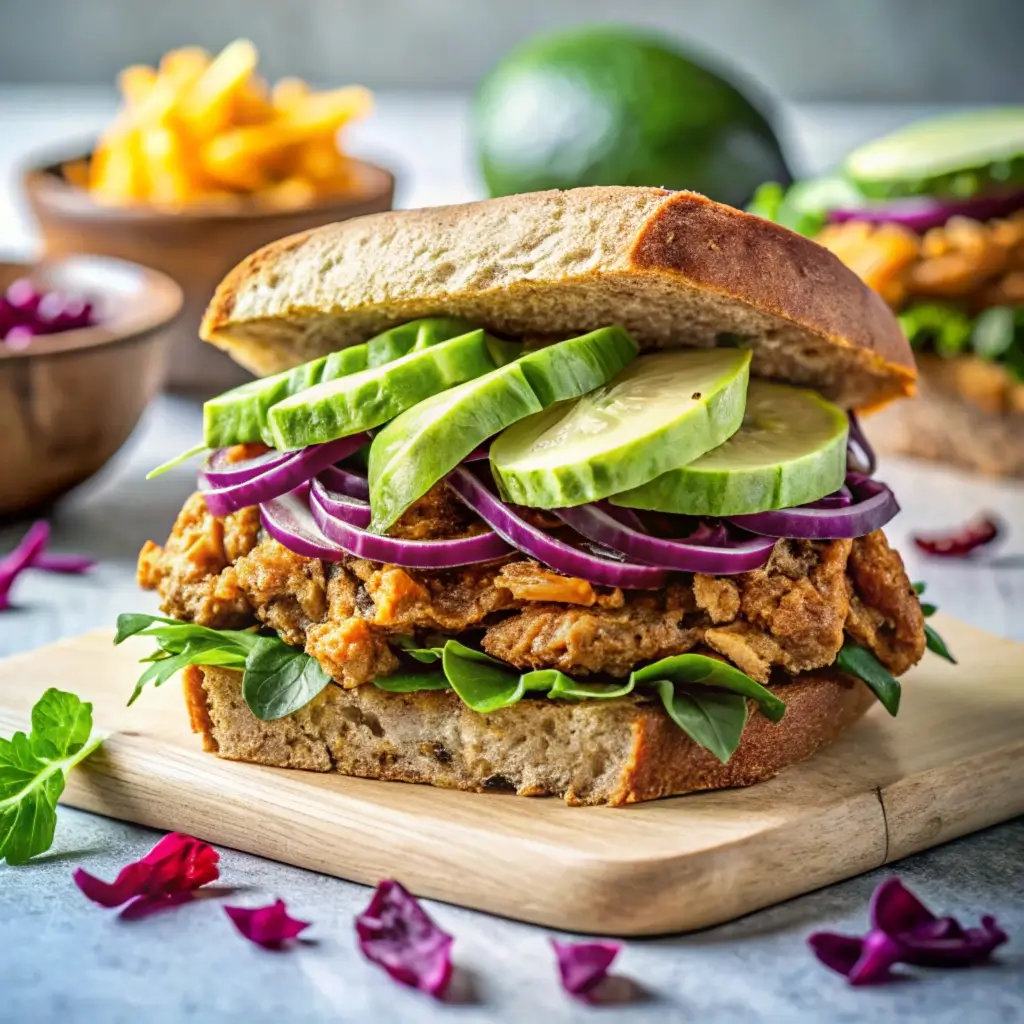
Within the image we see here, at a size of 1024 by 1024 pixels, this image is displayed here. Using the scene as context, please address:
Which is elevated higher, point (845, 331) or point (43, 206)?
point (845, 331)

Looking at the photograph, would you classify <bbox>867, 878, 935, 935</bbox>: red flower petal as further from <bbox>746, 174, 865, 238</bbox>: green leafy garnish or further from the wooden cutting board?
<bbox>746, 174, 865, 238</bbox>: green leafy garnish

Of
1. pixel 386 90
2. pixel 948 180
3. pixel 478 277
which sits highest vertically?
pixel 478 277

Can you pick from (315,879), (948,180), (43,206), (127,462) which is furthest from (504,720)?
(43,206)

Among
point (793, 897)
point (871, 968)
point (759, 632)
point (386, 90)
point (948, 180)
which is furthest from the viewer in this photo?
point (386, 90)

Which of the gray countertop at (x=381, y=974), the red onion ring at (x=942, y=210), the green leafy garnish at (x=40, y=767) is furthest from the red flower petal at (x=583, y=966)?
the red onion ring at (x=942, y=210)

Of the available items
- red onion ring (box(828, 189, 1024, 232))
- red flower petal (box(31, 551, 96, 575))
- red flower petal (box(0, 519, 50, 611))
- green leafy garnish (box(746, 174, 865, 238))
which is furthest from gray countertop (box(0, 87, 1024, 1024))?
green leafy garnish (box(746, 174, 865, 238))

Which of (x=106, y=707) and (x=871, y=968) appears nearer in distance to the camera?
(x=871, y=968)

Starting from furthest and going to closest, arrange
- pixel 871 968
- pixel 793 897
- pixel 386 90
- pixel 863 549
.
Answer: pixel 386 90 < pixel 863 549 < pixel 793 897 < pixel 871 968

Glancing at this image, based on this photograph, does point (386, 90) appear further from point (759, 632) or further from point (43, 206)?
point (759, 632)
